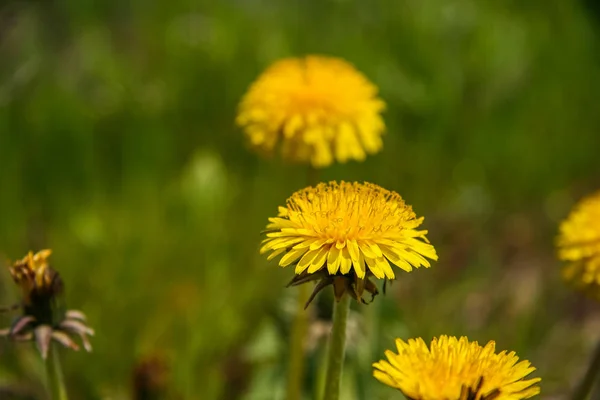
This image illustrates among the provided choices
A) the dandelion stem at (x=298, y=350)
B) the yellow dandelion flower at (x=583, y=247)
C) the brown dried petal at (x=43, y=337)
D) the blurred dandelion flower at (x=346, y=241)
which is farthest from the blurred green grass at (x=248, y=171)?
the blurred dandelion flower at (x=346, y=241)

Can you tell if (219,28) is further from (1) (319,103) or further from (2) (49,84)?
(1) (319,103)

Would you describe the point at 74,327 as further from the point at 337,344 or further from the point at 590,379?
the point at 590,379

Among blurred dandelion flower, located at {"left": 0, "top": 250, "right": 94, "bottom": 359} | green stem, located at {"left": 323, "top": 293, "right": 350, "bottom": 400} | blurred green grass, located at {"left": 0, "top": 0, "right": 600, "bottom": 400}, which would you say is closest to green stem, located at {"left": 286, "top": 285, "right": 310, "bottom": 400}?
blurred green grass, located at {"left": 0, "top": 0, "right": 600, "bottom": 400}

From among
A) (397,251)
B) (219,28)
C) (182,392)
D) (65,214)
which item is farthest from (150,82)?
(397,251)

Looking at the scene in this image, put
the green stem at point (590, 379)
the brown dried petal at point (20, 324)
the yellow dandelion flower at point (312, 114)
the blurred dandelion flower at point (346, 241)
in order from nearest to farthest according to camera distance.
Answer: the blurred dandelion flower at point (346, 241) → the brown dried petal at point (20, 324) → the green stem at point (590, 379) → the yellow dandelion flower at point (312, 114)

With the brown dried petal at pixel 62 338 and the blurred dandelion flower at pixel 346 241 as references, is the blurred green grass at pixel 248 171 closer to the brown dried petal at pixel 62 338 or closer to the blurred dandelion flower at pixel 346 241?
the brown dried petal at pixel 62 338

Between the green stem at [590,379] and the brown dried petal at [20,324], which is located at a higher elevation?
the green stem at [590,379]

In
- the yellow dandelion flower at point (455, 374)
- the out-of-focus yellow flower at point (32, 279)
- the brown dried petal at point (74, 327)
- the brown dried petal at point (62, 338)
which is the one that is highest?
the out-of-focus yellow flower at point (32, 279)

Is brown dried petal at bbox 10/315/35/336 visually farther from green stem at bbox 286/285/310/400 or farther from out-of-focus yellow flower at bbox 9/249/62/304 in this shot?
green stem at bbox 286/285/310/400
